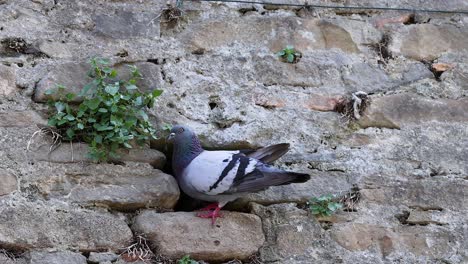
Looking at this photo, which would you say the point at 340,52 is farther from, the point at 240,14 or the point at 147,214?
the point at 147,214

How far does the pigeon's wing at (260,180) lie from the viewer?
9.43ft

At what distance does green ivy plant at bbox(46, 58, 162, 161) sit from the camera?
2934 millimetres

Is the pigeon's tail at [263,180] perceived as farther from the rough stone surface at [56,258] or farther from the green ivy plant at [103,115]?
the rough stone surface at [56,258]

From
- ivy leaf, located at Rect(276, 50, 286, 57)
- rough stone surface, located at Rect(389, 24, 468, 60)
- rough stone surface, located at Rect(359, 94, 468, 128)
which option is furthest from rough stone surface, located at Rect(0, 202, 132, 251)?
rough stone surface, located at Rect(389, 24, 468, 60)

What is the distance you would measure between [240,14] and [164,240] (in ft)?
3.92

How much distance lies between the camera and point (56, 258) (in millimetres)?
2684

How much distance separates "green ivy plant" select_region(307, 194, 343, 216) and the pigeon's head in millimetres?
576

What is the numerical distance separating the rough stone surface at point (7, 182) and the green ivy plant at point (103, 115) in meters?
0.27

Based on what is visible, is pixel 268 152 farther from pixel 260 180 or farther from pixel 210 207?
pixel 210 207

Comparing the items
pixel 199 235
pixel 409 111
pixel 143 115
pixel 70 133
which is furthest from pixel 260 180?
pixel 409 111

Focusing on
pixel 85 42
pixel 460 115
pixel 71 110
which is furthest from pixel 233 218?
pixel 460 115

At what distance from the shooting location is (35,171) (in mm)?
2842

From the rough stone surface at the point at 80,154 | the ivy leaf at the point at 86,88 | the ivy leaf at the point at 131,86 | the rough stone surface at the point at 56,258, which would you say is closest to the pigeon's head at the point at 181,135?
the rough stone surface at the point at 80,154

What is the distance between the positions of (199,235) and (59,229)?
532mm
